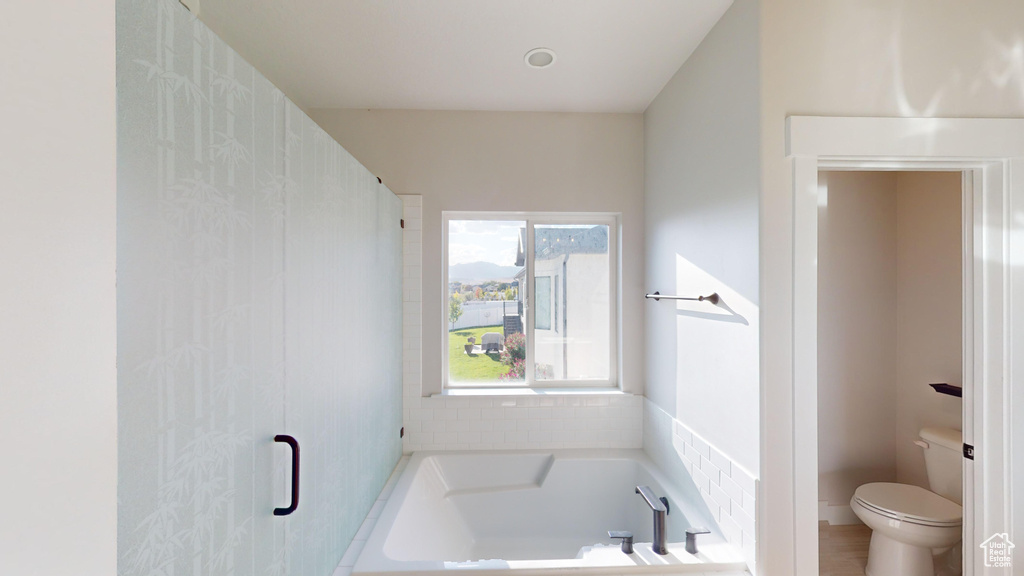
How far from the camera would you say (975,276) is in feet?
4.84

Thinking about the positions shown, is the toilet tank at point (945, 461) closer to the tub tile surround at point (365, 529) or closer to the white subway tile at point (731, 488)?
the white subway tile at point (731, 488)

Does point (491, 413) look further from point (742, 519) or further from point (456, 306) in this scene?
point (742, 519)

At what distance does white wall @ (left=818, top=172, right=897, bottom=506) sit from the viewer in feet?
8.44

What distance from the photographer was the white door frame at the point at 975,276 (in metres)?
1.41

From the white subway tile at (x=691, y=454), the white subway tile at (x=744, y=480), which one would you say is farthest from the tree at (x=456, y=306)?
the white subway tile at (x=744, y=480)

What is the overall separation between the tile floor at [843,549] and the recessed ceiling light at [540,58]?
2.73 metres

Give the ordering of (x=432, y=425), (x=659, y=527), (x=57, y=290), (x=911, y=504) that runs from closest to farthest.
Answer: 1. (x=57, y=290)
2. (x=659, y=527)
3. (x=911, y=504)
4. (x=432, y=425)

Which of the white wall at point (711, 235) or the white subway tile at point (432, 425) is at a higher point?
the white wall at point (711, 235)

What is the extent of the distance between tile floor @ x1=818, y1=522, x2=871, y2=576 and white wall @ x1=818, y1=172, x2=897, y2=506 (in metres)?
0.15

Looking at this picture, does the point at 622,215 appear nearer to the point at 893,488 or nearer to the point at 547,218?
the point at 547,218

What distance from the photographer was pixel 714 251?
1.74 meters

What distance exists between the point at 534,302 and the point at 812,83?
1702 mm

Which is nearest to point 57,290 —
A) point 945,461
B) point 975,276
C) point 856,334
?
point 975,276

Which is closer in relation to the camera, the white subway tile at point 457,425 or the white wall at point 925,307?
the white wall at point 925,307
